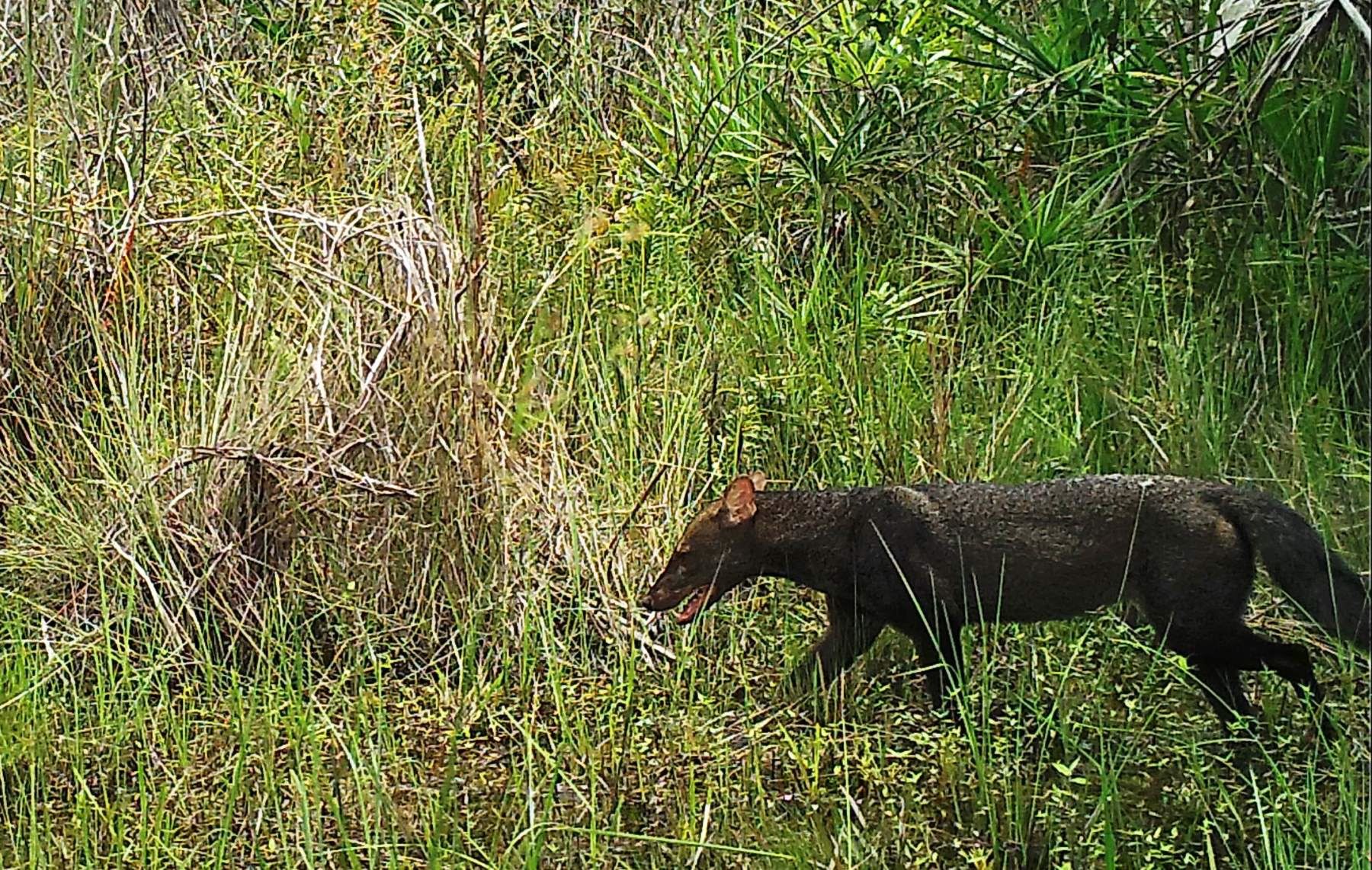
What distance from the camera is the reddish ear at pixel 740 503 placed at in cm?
133

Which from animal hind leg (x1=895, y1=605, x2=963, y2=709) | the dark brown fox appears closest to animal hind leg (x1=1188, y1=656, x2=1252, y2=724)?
the dark brown fox

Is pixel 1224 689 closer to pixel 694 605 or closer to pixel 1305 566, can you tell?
pixel 1305 566

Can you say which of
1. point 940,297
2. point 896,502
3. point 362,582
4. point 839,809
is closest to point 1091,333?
point 940,297

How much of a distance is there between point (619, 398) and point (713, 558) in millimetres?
298

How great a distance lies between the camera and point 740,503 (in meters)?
1.33

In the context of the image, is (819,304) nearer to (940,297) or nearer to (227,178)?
(940,297)

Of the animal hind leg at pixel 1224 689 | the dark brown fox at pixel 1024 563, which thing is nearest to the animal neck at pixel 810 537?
the dark brown fox at pixel 1024 563

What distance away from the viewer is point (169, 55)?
1954 millimetres

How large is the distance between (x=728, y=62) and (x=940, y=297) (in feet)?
1.33

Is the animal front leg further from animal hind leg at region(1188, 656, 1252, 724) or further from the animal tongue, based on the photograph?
animal hind leg at region(1188, 656, 1252, 724)

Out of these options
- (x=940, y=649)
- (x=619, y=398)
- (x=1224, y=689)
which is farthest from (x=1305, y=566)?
(x=619, y=398)

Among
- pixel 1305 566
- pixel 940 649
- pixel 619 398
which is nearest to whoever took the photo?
pixel 1305 566

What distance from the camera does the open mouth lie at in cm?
134

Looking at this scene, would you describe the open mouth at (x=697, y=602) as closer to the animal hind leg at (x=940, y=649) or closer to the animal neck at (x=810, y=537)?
the animal neck at (x=810, y=537)
